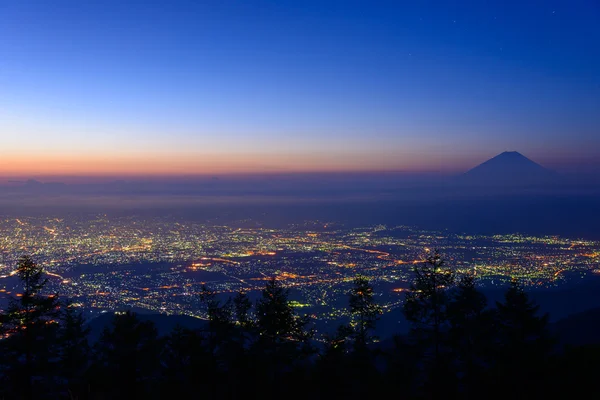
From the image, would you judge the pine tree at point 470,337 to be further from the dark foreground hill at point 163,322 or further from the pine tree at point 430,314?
the dark foreground hill at point 163,322

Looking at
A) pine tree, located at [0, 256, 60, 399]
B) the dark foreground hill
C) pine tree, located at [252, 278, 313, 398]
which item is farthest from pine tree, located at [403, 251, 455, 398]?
the dark foreground hill

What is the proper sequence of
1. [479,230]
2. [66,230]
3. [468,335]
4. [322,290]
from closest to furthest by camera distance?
[468,335] → [322,290] → [66,230] → [479,230]

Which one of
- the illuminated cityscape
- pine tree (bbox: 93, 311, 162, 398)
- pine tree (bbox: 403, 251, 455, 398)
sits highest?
pine tree (bbox: 403, 251, 455, 398)

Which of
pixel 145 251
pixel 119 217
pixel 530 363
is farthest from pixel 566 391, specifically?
pixel 119 217

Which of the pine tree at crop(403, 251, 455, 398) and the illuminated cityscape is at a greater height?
the pine tree at crop(403, 251, 455, 398)

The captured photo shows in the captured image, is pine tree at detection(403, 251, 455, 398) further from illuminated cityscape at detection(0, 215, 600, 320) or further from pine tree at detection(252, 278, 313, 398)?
illuminated cityscape at detection(0, 215, 600, 320)

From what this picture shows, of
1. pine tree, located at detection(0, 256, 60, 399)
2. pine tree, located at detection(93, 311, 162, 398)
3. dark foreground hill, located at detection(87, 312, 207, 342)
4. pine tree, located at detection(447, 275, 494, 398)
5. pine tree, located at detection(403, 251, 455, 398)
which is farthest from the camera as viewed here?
dark foreground hill, located at detection(87, 312, 207, 342)

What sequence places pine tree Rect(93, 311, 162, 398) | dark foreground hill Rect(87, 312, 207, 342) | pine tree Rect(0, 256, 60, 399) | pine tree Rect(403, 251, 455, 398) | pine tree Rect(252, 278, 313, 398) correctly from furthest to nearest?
dark foreground hill Rect(87, 312, 207, 342) < pine tree Rect(252, 278, 313, 398) < pine tree Rect(403, 251, 455, 398) < pine tree Rect(93, 311, 162, 398) < pine tree Rect(0, 256, 60, 399)

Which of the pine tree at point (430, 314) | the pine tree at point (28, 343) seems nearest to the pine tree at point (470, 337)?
the pine tree at point (430, 314)

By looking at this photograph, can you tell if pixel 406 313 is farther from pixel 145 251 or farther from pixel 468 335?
pixel 145 251
